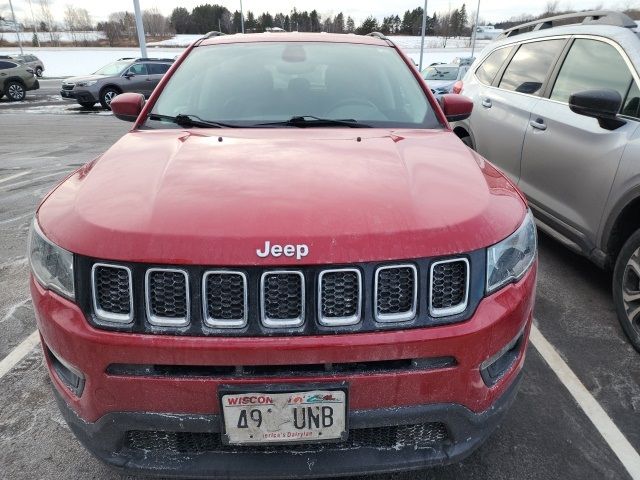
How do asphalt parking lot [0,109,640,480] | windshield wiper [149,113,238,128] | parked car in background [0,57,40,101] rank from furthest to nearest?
parked car in background [0,57,40,101]
windshield wiper [149,113,238,128]
asphalt parking lot [0,109,640,480]

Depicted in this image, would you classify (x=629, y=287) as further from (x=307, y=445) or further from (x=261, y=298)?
(x=261, y=298)

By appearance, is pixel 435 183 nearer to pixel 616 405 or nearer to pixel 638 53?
pixel 616 405

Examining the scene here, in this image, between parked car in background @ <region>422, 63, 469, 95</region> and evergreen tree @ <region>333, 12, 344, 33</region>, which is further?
evergreen tree @ <region>333, 12, 344, 33</region>

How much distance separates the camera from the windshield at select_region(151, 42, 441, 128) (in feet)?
8.64

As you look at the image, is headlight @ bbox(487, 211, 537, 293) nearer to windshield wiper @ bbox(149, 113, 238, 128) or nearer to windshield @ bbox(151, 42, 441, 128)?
windshield @ bbox(151, 42, 441, 128)

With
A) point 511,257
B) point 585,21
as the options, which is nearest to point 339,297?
point 511,257

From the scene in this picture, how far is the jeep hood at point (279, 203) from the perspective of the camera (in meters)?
1.46

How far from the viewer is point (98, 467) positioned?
202cm

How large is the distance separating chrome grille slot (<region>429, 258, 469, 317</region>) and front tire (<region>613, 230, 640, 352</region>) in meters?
1.79

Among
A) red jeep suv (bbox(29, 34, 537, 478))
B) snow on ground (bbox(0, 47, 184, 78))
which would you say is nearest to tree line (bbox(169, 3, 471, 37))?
snow on ground (bbox(0, 47, 184, 78))

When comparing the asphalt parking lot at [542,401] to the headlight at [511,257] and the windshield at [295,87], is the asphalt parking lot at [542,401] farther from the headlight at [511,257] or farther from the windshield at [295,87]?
the windshield at [295,87]

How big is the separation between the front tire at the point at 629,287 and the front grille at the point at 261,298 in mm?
1878

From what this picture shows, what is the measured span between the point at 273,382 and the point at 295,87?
72.6 inches

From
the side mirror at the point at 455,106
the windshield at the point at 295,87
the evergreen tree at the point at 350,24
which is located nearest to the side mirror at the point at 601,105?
the side mirror at the point at 455,106
